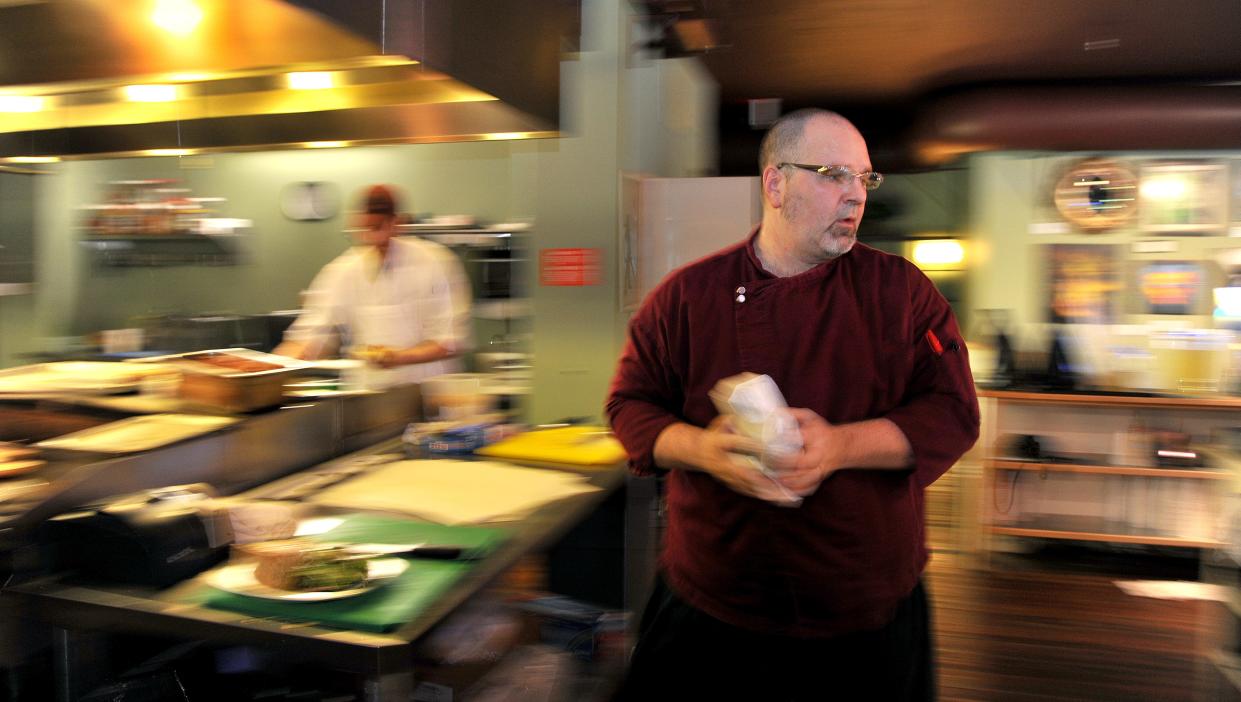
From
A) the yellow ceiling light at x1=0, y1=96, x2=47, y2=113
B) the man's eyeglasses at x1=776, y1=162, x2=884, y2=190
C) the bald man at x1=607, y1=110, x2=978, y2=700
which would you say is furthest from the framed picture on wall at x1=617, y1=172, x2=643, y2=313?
the man's eyeglasses at x1=776, y1=162, x2=884, y2=190

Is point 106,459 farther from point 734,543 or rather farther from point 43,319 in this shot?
point 43,319

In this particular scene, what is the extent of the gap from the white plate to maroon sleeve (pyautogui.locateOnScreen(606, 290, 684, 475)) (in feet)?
1.65

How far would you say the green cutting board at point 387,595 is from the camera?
148 cm

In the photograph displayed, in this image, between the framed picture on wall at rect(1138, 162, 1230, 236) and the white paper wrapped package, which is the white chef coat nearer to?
the white paper wrapped package

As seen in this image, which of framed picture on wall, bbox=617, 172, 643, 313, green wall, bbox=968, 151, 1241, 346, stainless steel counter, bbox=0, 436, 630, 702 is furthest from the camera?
green wall, bbox=968, 151, 1241, 346

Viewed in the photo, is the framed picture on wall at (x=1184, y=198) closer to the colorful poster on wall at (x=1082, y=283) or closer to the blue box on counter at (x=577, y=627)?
the colorful poster on wall at (x=1082, y=283)

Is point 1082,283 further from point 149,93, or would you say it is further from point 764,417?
point 149,93

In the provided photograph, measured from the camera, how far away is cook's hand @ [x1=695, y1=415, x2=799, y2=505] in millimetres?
1667

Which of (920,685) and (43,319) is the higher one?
(43,319)

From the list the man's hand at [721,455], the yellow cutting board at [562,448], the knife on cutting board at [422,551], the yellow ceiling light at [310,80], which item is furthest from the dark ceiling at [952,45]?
the knife on cutting board at [422,551]

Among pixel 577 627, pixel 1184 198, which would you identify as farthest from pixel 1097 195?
pixel 577 627

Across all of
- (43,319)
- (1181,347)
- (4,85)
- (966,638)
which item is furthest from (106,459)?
(1181,347)

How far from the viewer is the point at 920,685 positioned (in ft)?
6.27

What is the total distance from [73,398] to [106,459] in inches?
19.6
